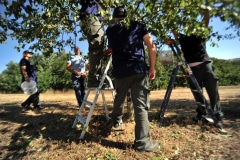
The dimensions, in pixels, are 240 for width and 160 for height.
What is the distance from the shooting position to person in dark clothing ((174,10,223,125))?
17.3ft

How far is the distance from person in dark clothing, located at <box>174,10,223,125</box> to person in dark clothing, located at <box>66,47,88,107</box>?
9.56 ft

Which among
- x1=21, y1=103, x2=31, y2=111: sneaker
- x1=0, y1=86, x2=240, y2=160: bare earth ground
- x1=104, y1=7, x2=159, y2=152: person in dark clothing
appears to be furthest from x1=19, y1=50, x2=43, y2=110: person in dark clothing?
x1=104, y1=7, x2=159, y2=152: person in dark clothing

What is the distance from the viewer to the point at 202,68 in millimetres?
5328

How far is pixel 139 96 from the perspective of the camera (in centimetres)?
419

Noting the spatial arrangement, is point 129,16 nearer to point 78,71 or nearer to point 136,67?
point 136,67

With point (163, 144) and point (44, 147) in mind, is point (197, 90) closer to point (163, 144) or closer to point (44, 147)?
point (163, 144)

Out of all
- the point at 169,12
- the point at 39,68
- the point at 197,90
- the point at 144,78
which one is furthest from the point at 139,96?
the point at 39,68

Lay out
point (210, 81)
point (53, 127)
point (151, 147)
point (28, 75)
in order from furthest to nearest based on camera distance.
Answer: point (28, 75) < point (53, 127) < point (210, 81) < point (151, 147)

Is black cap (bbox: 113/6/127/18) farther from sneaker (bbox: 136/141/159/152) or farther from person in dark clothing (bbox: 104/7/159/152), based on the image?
sneaker (bbox: 136/141/159/152)

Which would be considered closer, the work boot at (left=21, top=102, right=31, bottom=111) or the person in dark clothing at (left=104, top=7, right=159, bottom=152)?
the person in dark clothing at (left=104, top=7, right=159, bottom=152)

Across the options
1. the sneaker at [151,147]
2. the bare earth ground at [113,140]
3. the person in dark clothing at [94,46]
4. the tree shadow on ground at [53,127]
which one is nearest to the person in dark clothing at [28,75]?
the tree shadow on ground at [53,127]

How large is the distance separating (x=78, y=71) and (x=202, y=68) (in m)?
3.38

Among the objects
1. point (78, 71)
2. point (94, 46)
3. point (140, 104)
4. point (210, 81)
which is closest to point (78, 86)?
point (78, 71)

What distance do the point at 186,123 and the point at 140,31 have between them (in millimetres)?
2432
